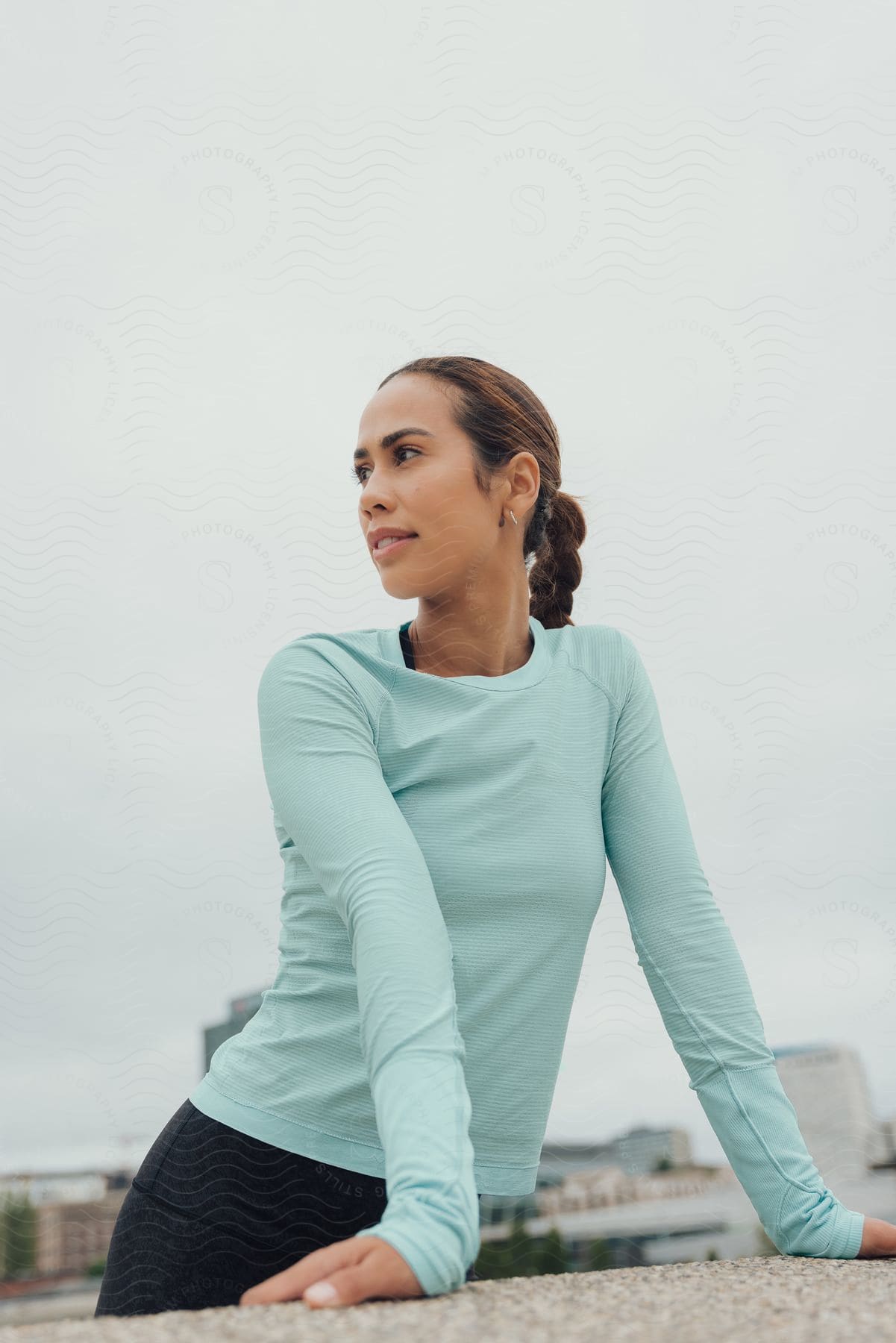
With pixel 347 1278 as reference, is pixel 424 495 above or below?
above

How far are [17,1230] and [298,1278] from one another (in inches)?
75.1

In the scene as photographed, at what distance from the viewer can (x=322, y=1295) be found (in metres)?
0.73

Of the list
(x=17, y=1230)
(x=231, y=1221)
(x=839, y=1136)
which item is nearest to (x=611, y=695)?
(x=231, y=1221)

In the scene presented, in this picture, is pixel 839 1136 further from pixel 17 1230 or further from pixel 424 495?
pixel 17 1230

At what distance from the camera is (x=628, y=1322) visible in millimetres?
749

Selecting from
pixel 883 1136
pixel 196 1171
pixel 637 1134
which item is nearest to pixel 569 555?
pixel 637 1134

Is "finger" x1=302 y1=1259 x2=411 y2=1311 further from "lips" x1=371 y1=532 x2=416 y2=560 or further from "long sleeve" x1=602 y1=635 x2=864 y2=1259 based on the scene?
"lips" x1=371 y1=532 x2=416 y2=560

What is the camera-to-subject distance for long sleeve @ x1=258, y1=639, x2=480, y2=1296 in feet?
2.61

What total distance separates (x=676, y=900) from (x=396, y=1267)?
539mm

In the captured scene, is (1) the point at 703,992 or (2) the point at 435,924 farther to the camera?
(1) the point at 703,992

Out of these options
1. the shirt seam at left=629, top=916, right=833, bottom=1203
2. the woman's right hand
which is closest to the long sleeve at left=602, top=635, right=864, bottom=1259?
the shirt seam at left=629, top=916, right=833, bottom=1203

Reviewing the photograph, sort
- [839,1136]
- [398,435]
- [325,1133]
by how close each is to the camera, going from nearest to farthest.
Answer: [325,1133], [398,435], [839,1136]

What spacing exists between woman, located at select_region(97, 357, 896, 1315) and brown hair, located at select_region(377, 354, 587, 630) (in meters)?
0.03

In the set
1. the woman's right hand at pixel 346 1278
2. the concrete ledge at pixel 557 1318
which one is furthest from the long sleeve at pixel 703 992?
the woman's right hand at pixel 346 1278
